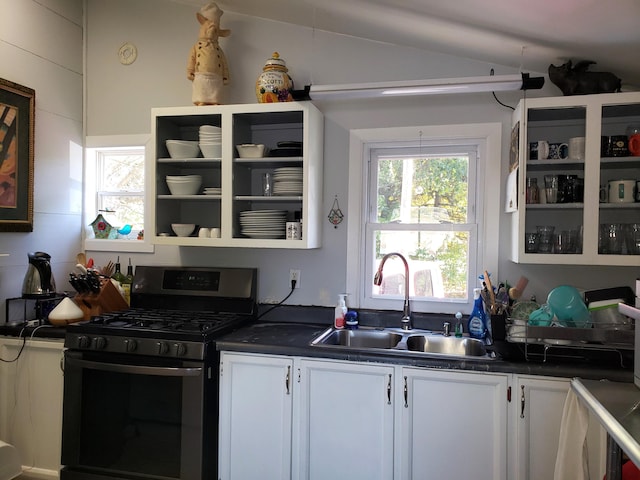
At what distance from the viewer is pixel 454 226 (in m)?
2.63

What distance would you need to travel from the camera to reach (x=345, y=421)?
2.10 metres

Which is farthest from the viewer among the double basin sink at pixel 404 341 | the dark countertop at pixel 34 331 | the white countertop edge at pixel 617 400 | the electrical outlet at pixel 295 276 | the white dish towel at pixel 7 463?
the electrical outlet at pixel 295 276

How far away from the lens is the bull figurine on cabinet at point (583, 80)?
2193mm

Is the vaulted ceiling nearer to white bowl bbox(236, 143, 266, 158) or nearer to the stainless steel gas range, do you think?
white bowl bbox(236, 143, 266, 158)

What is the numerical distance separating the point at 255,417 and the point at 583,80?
7.28ft

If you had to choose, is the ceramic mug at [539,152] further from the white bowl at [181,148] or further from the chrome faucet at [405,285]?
the white bowl at [181,148]

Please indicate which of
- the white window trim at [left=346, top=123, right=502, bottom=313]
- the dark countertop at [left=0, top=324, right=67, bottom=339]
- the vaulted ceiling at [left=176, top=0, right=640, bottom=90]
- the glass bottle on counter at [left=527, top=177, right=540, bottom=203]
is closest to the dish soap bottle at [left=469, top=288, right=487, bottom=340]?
the white window trim at [left=346, top=123, right=502, bottom=313]

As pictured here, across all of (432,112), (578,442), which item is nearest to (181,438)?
(578,442)

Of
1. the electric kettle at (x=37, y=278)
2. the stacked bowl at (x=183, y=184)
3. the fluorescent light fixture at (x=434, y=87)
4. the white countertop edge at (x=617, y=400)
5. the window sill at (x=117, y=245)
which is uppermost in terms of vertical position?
the fluorescent light fixture at (x=434, y=87)

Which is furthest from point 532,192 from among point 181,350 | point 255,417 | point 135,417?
point 135,417

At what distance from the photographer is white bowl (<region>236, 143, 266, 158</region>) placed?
2.58 meters

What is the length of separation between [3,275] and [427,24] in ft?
8.59

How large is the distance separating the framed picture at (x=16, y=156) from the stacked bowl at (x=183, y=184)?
0.83 metres

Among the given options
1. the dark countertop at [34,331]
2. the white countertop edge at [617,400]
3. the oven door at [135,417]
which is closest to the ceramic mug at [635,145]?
the white countertop edge at [617,400]
